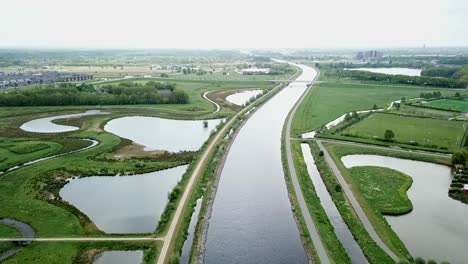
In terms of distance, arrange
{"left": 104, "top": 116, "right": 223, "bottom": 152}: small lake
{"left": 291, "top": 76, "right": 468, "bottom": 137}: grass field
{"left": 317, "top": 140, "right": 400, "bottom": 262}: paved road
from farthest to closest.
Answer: {"left": 291, "top": 76, "right": 468, "bottom": 137}: grass field, {"left": 104, "top": 116, "right": 223, "bottom": 152}: small lake, {"left": 317, "top": 140, "right": 400, "bottom": 262}: paved road

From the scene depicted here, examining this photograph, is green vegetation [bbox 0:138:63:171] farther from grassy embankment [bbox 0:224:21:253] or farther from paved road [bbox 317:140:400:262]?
paved road [bbox 317:140:400:262]

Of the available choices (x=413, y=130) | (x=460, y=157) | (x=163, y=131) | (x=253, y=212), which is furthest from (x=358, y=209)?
(x=163, y=131)

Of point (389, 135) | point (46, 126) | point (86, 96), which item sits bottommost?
point (46, 126)

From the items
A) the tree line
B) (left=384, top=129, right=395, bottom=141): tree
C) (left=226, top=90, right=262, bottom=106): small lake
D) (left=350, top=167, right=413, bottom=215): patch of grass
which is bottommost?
(left=350, top=167, right=413, bottom=215): patch of grass

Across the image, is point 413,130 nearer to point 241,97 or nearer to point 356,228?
point 356,228

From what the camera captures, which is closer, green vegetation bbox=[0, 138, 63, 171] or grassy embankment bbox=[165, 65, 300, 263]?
grassy embankment bbox=[165, 65, 300, 263]

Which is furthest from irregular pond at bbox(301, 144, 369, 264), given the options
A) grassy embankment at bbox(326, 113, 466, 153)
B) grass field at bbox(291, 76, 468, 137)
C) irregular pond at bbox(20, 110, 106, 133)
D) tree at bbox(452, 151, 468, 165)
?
irregular pond at bbox(20, 110, 106, 133)
